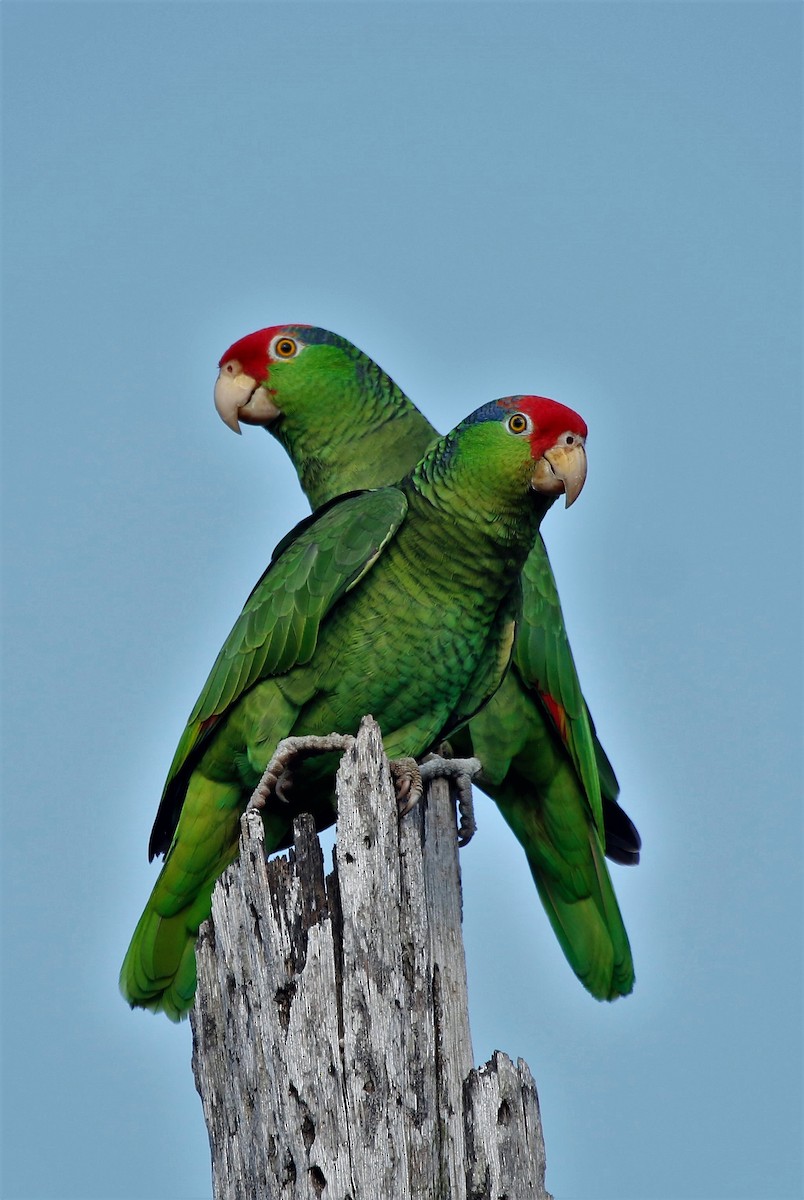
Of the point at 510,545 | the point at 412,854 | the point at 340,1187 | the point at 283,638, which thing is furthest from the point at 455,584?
the point at 340,1187

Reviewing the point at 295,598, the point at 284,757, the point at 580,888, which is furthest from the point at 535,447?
the point at 580,888

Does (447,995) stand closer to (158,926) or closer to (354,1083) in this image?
(354,1083)

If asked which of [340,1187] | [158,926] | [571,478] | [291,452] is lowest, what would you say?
[340,1187]

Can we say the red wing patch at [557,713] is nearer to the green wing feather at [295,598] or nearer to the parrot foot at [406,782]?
the green wing feather at [295,598]

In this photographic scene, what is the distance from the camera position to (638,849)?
5.69 metres

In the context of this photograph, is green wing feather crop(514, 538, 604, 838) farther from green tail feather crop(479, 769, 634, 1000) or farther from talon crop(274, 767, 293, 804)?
talon crop(274, 767, 293, 804)

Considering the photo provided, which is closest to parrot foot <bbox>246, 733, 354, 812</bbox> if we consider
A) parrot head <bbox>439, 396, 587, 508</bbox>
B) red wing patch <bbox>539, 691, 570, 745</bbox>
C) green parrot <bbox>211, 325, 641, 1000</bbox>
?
parrot head <bbox>439, 396, 587, 508</bbox>

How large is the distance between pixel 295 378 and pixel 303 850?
105 inches

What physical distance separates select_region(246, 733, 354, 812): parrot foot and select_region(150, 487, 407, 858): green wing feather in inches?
12.7

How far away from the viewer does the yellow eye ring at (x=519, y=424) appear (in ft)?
13.7

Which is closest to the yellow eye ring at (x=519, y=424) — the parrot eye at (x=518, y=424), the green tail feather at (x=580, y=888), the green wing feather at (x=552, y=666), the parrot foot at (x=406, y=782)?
the parrot eye at (x=518, y=424)

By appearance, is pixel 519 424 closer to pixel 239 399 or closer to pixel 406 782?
pixel 406 782

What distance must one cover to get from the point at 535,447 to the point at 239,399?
1794 mm

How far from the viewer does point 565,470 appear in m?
4.14
